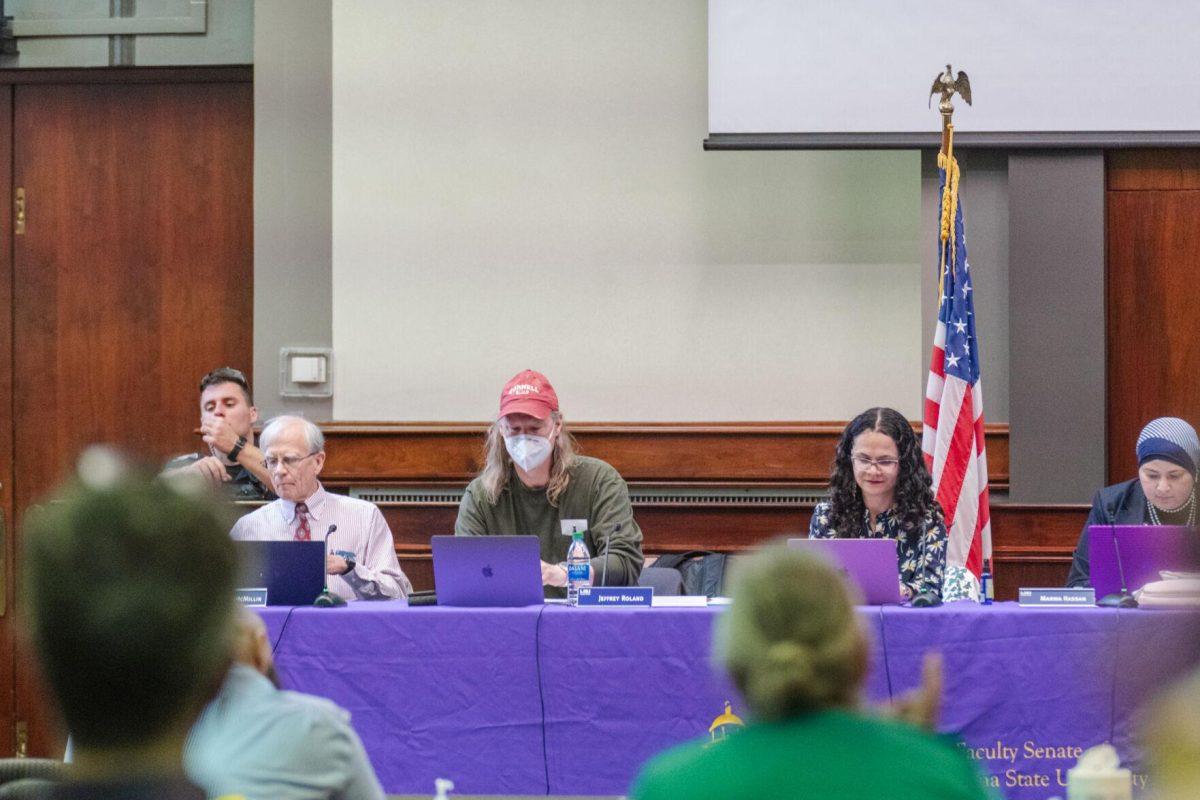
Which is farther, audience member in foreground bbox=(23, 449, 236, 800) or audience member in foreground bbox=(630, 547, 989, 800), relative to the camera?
audience member in foreground bbox=(630, 547, 989, 800)

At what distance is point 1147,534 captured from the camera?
3.53 metres

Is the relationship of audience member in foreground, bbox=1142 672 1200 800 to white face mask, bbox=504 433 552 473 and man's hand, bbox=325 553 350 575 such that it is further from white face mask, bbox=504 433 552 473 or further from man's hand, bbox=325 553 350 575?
white face mask, bbox=504 433 552 473

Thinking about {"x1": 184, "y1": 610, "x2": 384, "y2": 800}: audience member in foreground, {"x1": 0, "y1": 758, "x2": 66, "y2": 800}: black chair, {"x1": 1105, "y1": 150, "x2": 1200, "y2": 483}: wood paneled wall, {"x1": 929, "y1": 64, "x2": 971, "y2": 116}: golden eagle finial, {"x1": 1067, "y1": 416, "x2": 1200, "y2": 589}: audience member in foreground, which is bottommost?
{"x1": 0, "y1": 758, "x2": 66, "y2": 800}: black chair

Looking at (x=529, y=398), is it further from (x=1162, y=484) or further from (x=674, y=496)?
(x=1162, y=484)

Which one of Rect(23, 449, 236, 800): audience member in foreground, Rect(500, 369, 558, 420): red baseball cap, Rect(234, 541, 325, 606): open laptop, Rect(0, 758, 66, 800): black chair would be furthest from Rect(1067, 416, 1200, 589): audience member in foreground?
Rect(23, 449, 236, 800): audience member in foreground

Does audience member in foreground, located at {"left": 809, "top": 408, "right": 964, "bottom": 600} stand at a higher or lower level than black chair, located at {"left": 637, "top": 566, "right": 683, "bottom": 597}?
higher

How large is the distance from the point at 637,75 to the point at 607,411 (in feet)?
4.34

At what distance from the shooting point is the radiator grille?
17.4 ft

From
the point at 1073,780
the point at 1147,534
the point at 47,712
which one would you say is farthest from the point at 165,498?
the point at 1147,534

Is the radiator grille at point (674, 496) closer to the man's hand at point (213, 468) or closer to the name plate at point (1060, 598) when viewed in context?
the man's hand at point (213, 468)

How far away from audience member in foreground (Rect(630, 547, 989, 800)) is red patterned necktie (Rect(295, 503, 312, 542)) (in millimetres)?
2921

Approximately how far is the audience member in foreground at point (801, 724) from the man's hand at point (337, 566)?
2624mm

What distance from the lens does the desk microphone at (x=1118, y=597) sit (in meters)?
3.43

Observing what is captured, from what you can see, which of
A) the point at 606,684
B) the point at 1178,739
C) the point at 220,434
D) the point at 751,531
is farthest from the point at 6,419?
the point at 1178,739
